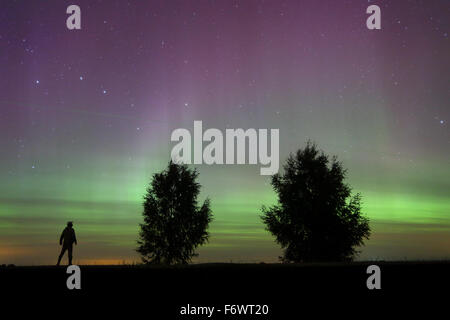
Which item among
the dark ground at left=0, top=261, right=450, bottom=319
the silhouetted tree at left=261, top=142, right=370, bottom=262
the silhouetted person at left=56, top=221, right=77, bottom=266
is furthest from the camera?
the silhouetted tree at left=261, top=142, right=370, bottom=262

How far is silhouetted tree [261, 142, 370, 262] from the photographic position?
38.5 metres

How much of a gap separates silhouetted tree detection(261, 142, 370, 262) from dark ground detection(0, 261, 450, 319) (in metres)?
21.1

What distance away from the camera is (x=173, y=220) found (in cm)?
4266

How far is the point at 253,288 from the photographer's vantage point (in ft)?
43.2

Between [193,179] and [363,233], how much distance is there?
1557cm

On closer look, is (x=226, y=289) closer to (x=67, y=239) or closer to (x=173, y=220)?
(x=67, y=239)

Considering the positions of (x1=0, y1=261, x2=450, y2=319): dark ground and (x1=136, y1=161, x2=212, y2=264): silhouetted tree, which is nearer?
(x1=0, y1=261, x2=450, y2=319): dark ground

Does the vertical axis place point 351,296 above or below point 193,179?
below

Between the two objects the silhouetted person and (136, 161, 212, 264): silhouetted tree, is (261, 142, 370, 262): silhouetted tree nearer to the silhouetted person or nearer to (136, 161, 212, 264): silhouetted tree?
(136, 161, 212, 264): silhouetted tree

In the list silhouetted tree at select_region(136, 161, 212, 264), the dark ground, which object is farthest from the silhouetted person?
silhouetted tree at select_region(136, 161, 212, 264)

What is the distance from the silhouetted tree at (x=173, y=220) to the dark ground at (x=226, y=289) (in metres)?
25.0
